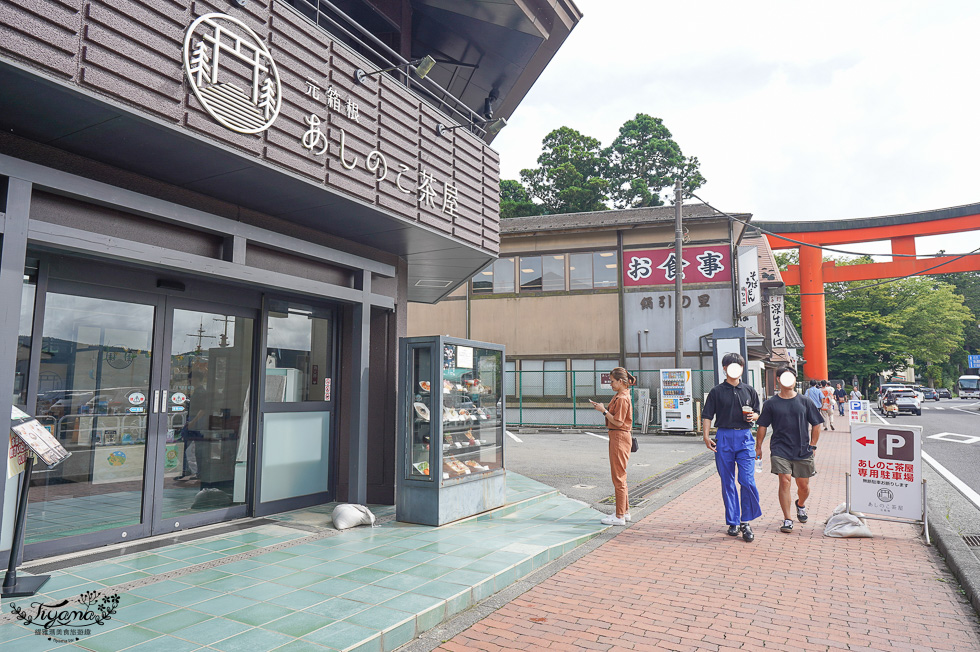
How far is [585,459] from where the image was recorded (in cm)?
1328

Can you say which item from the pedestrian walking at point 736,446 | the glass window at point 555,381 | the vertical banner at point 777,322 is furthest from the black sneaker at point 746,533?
the vertical banner at point 777,322

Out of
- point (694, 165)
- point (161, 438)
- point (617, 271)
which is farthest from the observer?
point (694, 165)

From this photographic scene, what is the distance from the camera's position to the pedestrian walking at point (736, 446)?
661cm

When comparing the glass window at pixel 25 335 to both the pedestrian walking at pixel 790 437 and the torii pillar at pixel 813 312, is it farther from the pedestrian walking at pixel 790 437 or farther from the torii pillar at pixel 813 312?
the torii pillar at pixel 813 312

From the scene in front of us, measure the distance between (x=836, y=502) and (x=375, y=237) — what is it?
7.36 metres

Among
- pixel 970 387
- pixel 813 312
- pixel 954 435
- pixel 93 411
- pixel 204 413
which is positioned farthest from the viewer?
pixel 970 387

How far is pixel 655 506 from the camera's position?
27.4ft

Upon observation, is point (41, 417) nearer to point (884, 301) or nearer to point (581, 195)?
point (581, 195)

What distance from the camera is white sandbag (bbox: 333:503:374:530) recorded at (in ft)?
21.3

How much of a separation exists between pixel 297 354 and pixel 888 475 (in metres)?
7.15

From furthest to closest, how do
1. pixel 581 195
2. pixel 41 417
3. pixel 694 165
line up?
pixel 694 165 → pixel 581 195 → pixel 41 417

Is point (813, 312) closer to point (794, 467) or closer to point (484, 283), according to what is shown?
point (484, 283)

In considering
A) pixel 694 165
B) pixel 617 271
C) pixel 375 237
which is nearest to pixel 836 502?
pixel 375 237

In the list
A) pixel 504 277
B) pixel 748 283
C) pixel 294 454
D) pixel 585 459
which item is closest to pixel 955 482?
pixel 585 459
